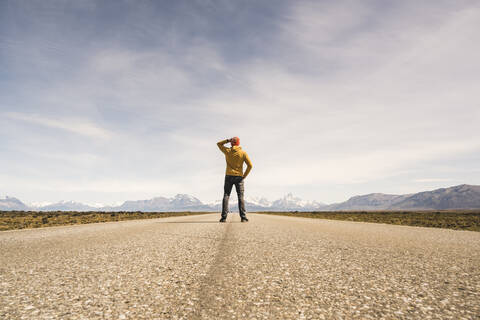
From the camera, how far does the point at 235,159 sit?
41.5 ft

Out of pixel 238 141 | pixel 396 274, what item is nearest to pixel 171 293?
pixel 396 274

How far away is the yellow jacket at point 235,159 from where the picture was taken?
41.4 feet

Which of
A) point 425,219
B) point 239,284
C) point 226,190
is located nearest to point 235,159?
point 226,190

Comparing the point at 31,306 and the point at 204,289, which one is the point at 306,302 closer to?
the point at 204,289

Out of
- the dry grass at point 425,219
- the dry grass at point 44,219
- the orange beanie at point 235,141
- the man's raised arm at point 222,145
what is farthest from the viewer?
the dry grass at point 425,219

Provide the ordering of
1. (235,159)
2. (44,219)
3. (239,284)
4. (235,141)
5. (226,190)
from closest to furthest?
(239,284) < (235,159) < (226,190) < (235,141) < (44,219)

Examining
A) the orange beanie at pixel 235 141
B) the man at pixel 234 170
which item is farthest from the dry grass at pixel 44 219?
the orange beanie at pixel 235 141

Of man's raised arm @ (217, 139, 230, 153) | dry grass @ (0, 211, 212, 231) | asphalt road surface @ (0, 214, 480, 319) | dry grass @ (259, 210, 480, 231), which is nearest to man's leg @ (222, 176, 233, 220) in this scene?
man's raised arm @ (217, 139, 230, 153)

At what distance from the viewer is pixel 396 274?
342cm

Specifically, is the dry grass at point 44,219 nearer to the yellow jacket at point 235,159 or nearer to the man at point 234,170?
the man at point 234,170

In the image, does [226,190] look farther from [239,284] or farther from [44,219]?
[44,219]

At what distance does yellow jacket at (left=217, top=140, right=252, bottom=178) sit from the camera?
41.4ft

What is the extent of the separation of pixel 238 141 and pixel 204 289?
10.4m

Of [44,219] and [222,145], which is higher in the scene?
[222,145]
